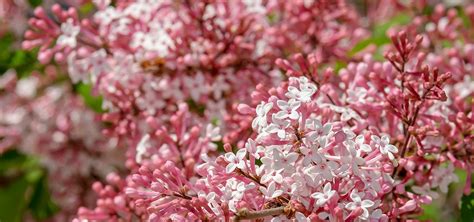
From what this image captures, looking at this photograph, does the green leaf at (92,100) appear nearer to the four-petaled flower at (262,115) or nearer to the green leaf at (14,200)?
the green leaf at (14,200)

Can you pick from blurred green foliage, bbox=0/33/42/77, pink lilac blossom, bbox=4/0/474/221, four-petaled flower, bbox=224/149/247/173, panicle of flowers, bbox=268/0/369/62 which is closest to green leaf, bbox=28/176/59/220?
blurred green foliage, bbox=0/33/42/77

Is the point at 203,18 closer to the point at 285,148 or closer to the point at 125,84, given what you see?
the point at 125,84

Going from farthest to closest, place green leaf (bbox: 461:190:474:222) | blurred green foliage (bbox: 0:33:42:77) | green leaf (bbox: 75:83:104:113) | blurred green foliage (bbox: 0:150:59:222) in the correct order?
blurred green foliage (bbox: 0:150:59:222) → blurred green foliage (bbox: 0:33:42:77) → green leaf (bbox: 75:83:104:113) → green leaf (bbox: 461:190:474:222)

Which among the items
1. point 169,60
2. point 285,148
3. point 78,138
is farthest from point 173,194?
point 78,138

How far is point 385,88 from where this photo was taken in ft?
5.93

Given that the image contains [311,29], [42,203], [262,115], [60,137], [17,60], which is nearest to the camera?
[262,115]

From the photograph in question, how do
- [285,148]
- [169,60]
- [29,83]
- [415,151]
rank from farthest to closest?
[29,83] < [169,60] < [415,151] < [285,148]

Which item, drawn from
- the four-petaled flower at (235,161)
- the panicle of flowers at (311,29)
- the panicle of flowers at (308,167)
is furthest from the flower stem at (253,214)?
the panicle of flowers at (311,29)

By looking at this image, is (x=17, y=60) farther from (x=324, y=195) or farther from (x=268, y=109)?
(x=324, y=195)

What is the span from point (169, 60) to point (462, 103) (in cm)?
81

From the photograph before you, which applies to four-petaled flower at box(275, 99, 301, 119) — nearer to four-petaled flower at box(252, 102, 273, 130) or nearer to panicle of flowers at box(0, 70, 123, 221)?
four-petaled flower at box(252, 102, 273, 130)

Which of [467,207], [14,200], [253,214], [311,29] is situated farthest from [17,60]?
[467,207]

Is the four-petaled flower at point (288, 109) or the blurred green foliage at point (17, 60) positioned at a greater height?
the four-petaled flower at point (288, 109)

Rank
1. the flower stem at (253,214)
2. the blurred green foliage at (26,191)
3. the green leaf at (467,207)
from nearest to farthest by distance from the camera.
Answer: the flower stem at (253,214), the green leaf at (467,207), the blurred green foliage at (26,191)
